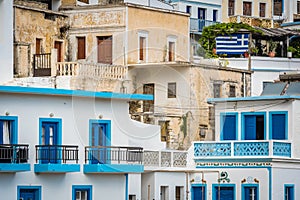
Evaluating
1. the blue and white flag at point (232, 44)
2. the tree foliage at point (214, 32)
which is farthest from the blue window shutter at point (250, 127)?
the tree foliage at point (214, 32)

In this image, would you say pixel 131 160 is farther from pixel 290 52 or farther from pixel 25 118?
pixel 290 52

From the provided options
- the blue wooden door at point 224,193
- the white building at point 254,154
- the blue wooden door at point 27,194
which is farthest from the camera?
the blue wooden door at point 224,193

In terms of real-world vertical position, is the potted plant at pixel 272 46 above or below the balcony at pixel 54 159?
above

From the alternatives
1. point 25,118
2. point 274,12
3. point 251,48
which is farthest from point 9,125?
point 274,12

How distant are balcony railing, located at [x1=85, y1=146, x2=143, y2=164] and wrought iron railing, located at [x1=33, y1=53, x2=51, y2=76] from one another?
253 inches

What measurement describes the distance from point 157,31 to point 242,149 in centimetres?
895

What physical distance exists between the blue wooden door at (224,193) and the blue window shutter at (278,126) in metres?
2.66

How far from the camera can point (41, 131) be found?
4369 cm

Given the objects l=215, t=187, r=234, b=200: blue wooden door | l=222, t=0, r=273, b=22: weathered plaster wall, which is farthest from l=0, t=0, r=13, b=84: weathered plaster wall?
l=222, t=0, r=273, b=22: weathered plaster wall

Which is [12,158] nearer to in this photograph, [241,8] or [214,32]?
[214,32]

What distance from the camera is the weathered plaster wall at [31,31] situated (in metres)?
51.2

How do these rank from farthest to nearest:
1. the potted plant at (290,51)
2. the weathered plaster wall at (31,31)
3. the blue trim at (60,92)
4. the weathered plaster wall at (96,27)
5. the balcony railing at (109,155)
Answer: the potted plant at (290,51) < the weathered plaster wall at (96,27) < the weathered plaster wall at (31,31) < the balcony railing at (109,155) < the blue trim at (60,92)

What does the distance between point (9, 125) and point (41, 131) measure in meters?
1.32

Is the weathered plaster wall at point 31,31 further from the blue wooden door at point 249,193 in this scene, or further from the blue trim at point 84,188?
the blue wooden door at point 249,193
